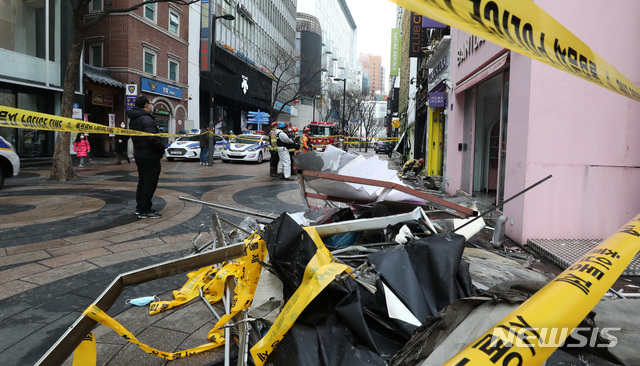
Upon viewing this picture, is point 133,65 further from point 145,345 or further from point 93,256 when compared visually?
point 145,345

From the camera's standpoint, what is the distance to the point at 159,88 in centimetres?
2552

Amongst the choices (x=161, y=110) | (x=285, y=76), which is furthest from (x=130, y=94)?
(x=285, y=76)

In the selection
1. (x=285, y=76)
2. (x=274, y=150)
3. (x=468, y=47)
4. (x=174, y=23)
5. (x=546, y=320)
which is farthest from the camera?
(x=285, y=76)

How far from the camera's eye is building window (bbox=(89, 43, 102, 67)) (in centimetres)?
2342

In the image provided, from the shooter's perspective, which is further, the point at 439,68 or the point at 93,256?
the point at 439,68

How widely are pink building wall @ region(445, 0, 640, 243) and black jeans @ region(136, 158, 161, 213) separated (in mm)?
5437

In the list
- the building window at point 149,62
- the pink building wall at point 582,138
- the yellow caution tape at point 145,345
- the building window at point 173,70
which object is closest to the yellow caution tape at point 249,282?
the yellow caution tape at point 145,345

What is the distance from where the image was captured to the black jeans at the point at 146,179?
6.37 metres

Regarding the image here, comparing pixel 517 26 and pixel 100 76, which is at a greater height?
pixel 100 76

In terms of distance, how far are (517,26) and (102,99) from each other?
959 inches

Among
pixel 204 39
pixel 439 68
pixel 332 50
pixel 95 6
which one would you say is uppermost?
pixel 332 50

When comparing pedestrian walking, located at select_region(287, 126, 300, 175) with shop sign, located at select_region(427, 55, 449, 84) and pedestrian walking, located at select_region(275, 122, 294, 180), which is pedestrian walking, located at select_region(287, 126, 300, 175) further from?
shop sign, located at select_region(427, 55, 449, 84)

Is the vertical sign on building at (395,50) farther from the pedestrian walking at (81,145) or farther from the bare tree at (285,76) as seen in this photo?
the pedestrian walking at (81,145)

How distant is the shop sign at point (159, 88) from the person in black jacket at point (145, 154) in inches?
770
